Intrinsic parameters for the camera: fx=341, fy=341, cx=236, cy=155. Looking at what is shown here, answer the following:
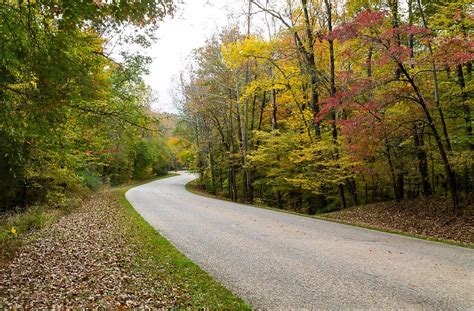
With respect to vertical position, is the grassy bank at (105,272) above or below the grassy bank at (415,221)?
above

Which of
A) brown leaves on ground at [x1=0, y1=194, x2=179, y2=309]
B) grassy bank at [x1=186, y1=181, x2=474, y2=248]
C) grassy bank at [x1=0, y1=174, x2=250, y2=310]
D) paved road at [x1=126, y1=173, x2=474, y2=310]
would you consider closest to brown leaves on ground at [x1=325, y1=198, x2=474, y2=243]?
grassy bank at [x1=186, y1=181, x2=474, y2=248]

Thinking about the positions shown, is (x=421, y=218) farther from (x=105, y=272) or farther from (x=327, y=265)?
(x=105, y=272)

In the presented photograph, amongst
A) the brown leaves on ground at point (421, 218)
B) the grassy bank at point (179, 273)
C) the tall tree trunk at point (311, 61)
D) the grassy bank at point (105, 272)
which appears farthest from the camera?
the tall tree trunk at point (311, 61)

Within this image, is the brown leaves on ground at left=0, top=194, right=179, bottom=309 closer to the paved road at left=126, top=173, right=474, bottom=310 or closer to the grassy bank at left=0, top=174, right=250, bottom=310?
the grassy bank at left=0, top=174, right=250, bottom=310

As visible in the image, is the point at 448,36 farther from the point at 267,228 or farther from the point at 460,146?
the point at 267,228

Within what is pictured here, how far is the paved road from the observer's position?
4.44m

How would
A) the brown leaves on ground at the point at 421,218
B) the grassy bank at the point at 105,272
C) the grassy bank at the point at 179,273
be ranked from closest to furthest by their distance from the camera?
the grassy bank at the point at 179,273 → the grassy bank at the point at 105,272 → the brown leaves on ground at the point at 421,218

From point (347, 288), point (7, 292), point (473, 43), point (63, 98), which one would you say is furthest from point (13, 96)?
point (473, 43)

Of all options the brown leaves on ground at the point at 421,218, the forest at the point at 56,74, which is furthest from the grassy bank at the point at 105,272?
the brown leaves on ground at the point at 421,218

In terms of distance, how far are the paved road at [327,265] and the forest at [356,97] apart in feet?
13.0

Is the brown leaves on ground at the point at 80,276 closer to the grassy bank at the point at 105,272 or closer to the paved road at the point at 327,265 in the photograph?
the grassy bank at the point at 105,272


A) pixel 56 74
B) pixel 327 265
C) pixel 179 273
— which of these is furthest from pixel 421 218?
pixel 56 74

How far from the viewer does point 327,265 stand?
5906 millimetres

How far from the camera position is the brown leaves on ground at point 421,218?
9672mm
